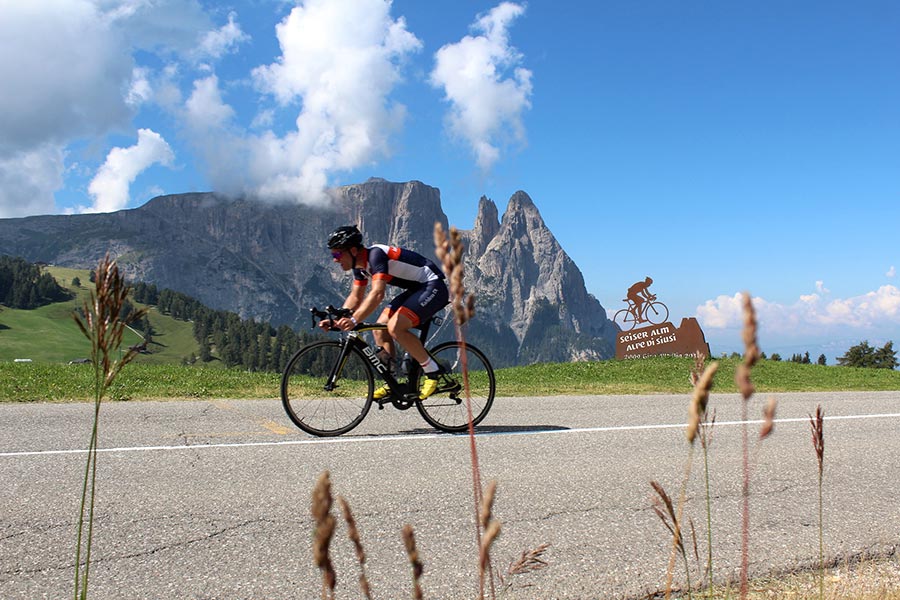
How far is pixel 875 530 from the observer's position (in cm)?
427

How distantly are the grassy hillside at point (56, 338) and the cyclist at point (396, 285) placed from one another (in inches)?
5174

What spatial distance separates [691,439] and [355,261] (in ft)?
21.1

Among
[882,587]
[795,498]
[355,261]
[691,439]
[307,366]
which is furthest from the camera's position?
[307,366]

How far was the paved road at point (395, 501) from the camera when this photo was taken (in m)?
3.33

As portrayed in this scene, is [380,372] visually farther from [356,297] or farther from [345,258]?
[345,258]

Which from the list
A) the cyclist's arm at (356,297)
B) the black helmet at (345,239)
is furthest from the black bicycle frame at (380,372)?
the black helmet at (345,239)

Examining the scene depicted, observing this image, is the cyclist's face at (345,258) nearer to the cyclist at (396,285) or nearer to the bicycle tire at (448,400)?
the cyclist at (396,285)

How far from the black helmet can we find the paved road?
2076mm

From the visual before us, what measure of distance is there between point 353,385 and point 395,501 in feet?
10.5

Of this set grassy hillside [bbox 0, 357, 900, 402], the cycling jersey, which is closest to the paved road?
the cycling jersey

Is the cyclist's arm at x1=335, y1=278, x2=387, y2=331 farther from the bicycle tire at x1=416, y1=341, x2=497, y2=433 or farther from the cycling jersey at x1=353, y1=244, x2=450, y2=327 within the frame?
the bicycle tire at x1=416, y1=341, x2=497, y2=433

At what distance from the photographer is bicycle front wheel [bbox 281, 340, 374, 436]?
295 inches

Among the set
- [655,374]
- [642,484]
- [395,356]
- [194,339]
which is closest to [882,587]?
[642,484]

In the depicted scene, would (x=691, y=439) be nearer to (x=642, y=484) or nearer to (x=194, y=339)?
(x=642, y=484)
